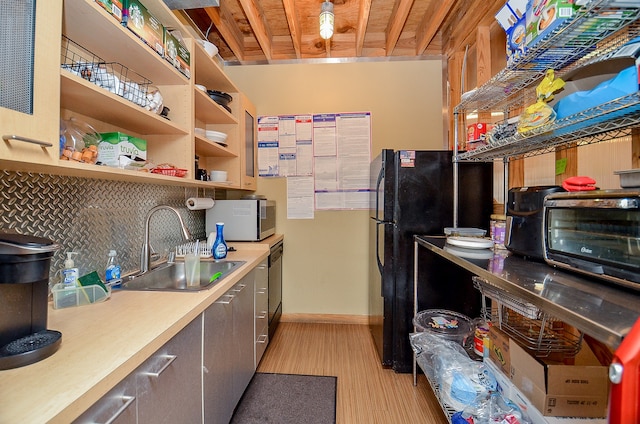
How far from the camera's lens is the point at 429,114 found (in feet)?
9.43

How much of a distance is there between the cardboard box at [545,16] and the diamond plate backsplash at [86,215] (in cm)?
201

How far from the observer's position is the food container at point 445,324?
1.75 metres

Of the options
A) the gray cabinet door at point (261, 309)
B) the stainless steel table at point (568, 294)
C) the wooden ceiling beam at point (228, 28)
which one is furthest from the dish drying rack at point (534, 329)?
the wooden ceiling beam at point (228, 28)

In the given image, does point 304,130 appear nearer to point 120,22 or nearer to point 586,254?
point 120,22

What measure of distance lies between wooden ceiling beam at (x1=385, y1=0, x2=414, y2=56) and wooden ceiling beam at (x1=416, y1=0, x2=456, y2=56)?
0.24m

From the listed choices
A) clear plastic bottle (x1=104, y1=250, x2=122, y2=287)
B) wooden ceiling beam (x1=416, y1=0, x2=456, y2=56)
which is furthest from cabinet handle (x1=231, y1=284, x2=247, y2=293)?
wooden ceiling beam (x1=416, y1=0, x2=456, y2=56)

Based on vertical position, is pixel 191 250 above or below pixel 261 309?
above

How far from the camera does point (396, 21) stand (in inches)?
92.1

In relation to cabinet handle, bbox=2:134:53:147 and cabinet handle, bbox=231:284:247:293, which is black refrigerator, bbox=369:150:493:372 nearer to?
cabinet handle, bbox=231:284:247:293

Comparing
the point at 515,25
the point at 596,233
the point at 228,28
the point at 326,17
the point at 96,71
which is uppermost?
the point at 228,28

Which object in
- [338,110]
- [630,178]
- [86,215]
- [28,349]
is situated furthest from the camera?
[338,110]

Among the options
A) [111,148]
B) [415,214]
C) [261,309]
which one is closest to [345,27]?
[415,214]

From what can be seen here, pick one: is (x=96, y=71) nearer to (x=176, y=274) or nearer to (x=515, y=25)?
(x=176, y=274)

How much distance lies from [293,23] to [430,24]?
118cm
